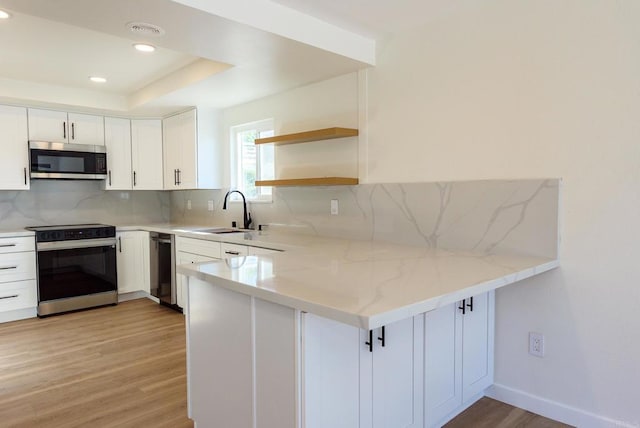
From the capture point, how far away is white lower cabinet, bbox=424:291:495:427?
1938mm

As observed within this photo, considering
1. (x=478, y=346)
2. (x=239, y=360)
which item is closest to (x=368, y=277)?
(x=239, y=360)

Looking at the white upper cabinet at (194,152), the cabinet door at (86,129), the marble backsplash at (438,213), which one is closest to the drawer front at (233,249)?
the marble backsplash at (438,213)

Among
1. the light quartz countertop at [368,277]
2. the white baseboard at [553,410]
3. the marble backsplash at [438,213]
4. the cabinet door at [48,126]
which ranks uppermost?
the cabinet door at [48,126]

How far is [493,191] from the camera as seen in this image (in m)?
2.31

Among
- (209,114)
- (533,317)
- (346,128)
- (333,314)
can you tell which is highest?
(209,114)

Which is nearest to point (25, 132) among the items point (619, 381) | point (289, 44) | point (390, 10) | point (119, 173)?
point (119, 173)

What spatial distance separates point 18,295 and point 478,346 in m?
4.08

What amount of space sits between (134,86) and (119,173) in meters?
1.10

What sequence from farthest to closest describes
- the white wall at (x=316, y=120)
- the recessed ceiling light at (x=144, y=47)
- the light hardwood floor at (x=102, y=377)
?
the white wall at (x=316, y=120) < the recessed ceiling light at (x=144, y=47) < the light hardwood floor at (x=102, y=377)

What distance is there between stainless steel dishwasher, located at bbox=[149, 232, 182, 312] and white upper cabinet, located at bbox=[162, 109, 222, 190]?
2.06 ft

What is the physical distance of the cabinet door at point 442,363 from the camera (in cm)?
192

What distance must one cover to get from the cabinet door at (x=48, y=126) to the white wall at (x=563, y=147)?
12.1ft

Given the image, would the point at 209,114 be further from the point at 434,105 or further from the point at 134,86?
the point at 434,105

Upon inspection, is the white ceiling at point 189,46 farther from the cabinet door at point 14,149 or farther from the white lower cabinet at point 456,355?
the white lower cabinet at point 456,355
